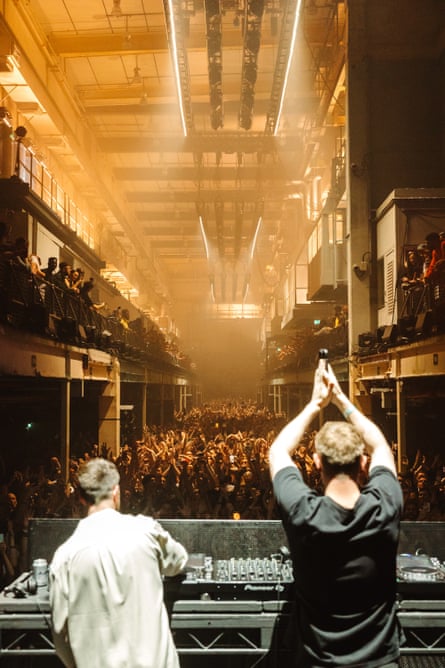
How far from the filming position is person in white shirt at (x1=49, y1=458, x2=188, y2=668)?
10.6 ft

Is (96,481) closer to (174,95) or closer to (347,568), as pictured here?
(347,568)

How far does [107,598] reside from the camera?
3223mm

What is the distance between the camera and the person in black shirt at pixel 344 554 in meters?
2.75

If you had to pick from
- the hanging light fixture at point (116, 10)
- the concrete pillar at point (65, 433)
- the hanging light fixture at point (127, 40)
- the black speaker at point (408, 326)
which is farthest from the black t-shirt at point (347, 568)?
the hanging light fixture at point (127, 40)

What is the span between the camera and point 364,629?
278 centimetres

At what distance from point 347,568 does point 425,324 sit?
8361mm

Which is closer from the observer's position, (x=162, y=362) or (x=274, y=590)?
(x=274, y=590)

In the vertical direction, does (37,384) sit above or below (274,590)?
above

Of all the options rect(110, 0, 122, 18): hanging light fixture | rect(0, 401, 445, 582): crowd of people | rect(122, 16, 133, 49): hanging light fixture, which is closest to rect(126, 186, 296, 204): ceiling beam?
rect(122, 16, 133, 49): hanging light fixture

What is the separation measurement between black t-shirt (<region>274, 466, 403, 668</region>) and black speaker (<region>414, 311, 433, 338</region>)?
802 cm

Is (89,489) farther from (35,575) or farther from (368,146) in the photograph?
(368,146)

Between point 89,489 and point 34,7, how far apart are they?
20.4 metres

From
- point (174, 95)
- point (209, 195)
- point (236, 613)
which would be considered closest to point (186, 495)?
point (236, 613)

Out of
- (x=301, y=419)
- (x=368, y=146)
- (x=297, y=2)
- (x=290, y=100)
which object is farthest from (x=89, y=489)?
(x=290, y=100)
